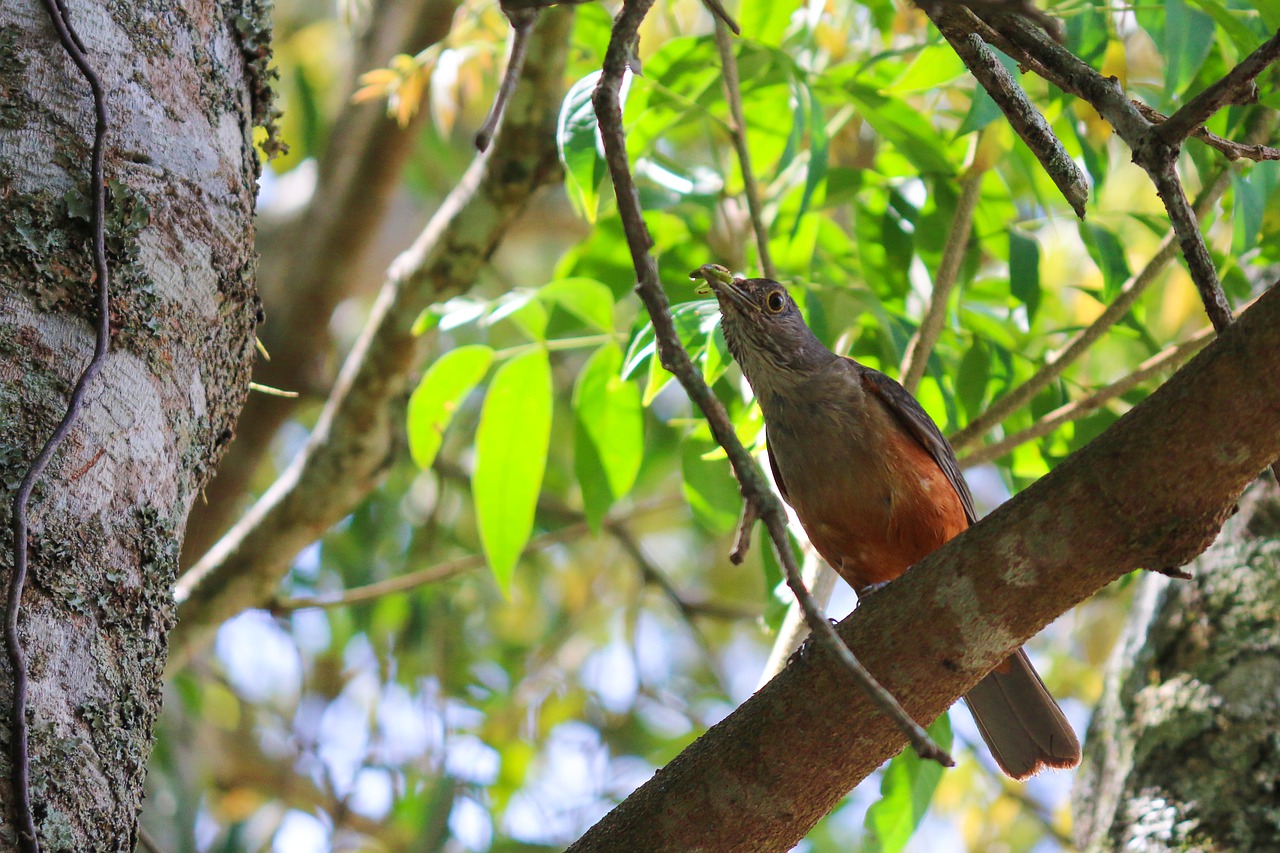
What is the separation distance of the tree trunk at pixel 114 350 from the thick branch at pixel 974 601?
0.97 meters

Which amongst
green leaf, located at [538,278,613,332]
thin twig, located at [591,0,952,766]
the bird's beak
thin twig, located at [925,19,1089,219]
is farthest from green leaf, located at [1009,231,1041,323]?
thin twig, located at [591,0,952,766]

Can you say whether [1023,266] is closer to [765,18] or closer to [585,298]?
[765,18]

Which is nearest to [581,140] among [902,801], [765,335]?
[765,335]

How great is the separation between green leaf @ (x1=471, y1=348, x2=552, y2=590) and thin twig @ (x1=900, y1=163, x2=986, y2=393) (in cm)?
135

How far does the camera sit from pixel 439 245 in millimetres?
4988

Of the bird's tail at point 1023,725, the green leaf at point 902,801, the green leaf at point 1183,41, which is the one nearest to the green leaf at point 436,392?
the green leaf at point 902,801

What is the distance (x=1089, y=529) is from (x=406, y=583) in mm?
3987

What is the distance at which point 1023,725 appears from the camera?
12.3 ft

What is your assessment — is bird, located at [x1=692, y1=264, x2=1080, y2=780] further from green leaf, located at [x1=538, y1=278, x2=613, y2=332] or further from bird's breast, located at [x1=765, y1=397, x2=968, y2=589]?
green leaf, located at [x1=538, y1=278, x2=613, y2=332]

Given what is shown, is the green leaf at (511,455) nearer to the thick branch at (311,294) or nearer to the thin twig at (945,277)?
the thin twig at (945,277)

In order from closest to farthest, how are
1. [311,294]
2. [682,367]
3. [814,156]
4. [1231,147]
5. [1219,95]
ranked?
[682,367] < [1219,95] < [1231,147] < [814,156] < [311,294]

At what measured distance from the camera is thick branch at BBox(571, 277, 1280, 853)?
2.00 m

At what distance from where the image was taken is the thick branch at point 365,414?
4926 millimetres

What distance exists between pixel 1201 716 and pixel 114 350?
391 centimetres
